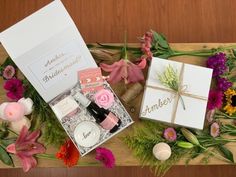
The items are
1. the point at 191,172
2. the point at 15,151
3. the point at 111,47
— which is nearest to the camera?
the point at 15,151

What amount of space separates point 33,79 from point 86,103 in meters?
0.17

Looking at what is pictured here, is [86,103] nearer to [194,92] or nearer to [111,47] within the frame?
[111,47]

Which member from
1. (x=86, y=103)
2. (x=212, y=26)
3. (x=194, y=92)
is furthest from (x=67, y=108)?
(x=212, y=26)

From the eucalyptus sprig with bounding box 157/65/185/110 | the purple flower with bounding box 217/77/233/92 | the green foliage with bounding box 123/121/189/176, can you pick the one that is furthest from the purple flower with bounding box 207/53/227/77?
the green foliage with bounding box 123/121/189/176

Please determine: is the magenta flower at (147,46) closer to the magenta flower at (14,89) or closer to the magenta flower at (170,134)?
the magenta flower at (170,134)

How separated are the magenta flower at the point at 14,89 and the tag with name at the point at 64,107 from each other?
0.36 ft

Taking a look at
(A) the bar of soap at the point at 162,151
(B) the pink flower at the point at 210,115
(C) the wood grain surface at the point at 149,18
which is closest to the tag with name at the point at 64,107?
(A) the bar of soap at the point at 162,151

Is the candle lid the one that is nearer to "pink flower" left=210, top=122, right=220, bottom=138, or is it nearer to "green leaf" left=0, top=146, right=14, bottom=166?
"green leaf" left=0, top=146, right=14, bottom=166

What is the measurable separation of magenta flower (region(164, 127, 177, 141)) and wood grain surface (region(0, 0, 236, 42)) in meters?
0.68

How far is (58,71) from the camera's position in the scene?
0.92 meters

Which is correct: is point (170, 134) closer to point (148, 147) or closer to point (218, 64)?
point (148, 147)

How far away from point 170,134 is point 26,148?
16.0 inches

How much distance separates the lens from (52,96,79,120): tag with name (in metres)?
0.89

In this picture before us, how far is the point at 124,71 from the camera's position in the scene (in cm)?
93
